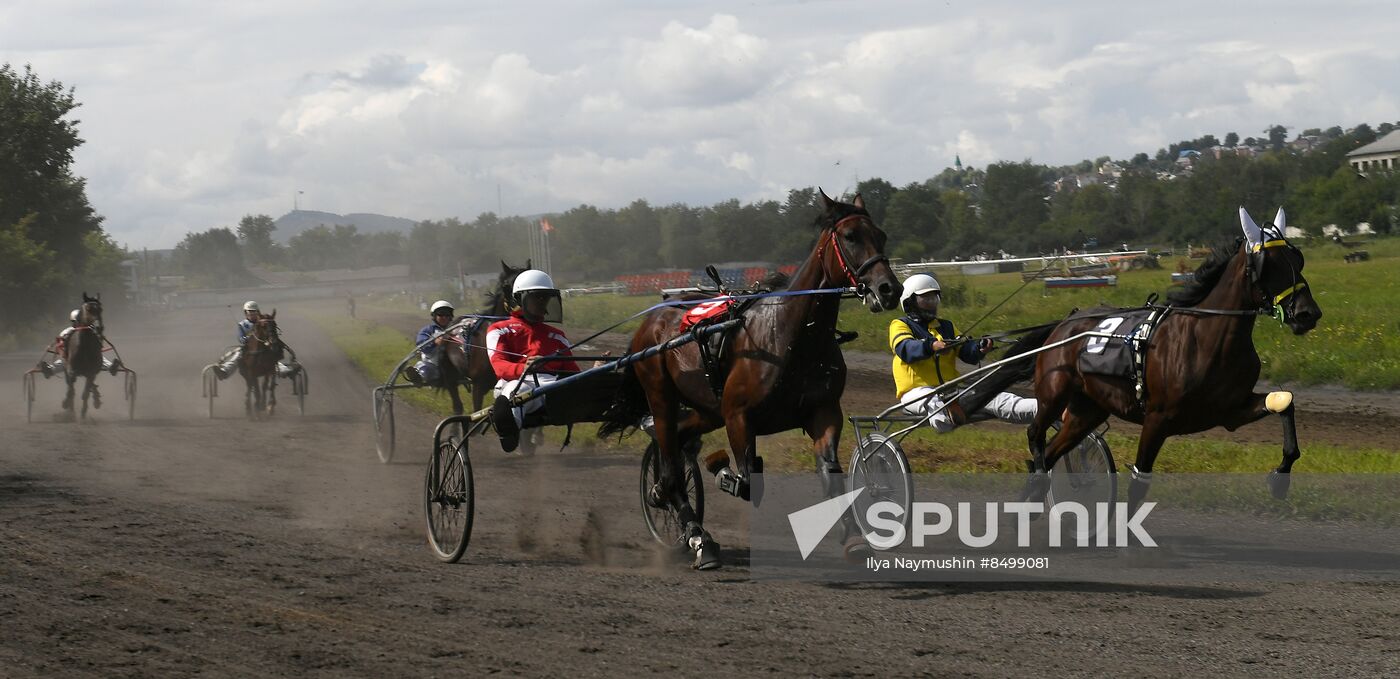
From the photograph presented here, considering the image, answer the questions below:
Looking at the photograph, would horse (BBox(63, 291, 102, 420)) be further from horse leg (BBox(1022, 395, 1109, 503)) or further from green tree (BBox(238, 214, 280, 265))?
green tree (BBox(238, 214, 280, 265))

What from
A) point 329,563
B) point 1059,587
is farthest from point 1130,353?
point 329,563

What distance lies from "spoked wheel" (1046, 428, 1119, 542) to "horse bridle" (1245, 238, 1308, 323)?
4.48 feet

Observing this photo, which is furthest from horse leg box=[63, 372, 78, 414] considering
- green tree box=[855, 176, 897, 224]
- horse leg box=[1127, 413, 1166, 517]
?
horse leg box=[1127, 413, 1166, 517]

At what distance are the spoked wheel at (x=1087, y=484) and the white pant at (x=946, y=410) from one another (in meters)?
0.38

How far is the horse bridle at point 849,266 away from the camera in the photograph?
21.4ft

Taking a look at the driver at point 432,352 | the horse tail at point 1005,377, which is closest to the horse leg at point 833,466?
the horse tail at point 1005,377

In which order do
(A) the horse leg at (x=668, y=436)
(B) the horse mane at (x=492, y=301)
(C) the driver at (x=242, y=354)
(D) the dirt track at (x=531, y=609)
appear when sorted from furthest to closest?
(C) the driver at (x=242, y=354) → (B) the horse mane at (x=492, y=301) → (A) the horse leg at (x=668, y=436) → (D) the dirt track at (x=531, y=609)

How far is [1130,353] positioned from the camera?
7.51m

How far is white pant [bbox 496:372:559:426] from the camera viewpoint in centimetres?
791

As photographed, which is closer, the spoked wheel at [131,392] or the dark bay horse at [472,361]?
the dark bay horse at [472,361]

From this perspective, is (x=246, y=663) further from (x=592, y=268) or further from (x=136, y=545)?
(x=592, y=268)

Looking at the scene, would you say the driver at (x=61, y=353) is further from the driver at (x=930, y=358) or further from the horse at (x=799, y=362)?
the horse at (x=799, y=362)

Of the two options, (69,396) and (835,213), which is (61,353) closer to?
(69,396)

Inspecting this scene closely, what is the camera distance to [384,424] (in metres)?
13.3
